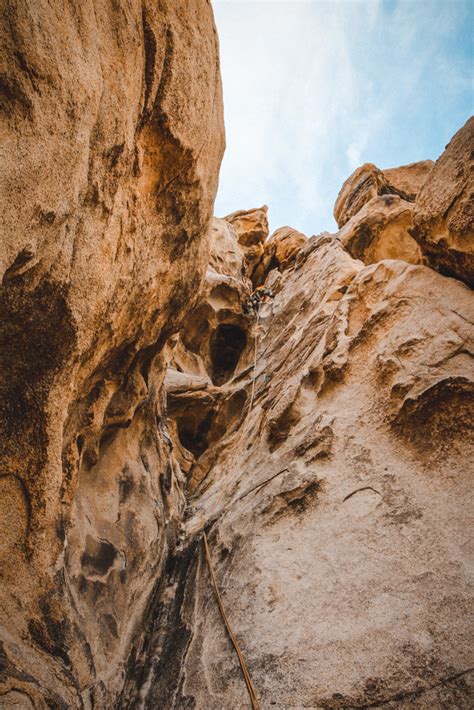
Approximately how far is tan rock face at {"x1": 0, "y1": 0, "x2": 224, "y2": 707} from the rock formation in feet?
0.06

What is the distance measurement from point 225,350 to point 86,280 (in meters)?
10.5

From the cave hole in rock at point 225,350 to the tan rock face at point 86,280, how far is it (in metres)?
8.16

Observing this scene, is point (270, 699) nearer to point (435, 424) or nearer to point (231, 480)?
point (435, 424)

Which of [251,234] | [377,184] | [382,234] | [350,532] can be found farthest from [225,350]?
[350,532]

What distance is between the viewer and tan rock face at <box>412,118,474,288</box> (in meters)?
4.04

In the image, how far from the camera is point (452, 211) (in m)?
4.19

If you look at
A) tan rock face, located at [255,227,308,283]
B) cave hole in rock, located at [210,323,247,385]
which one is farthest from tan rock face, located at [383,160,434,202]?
cave hole in rock, located at [210,323,247,385]

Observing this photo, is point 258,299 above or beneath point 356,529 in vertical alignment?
above

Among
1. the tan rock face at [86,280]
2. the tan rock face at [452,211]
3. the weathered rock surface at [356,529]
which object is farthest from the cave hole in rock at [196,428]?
the tan rock face at [452,211]

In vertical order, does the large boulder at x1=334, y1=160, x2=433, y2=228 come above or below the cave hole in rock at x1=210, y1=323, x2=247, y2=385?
above

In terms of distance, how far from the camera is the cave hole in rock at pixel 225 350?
1282 centimetres

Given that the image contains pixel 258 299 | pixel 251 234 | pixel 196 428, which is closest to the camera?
pixel 196 428

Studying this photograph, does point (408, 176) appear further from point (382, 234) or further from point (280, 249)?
point (280, 249)

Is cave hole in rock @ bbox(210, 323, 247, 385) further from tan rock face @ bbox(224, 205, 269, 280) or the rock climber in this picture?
tan rock face @ bbox(224, 205, 269, 280)
